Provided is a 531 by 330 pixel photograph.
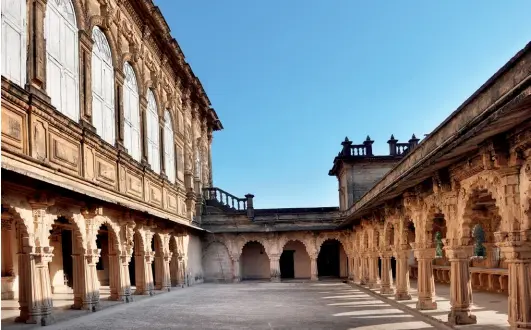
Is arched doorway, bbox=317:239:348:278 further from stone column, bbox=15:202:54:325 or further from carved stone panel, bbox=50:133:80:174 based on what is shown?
stone column, bbox=15:202:54:325

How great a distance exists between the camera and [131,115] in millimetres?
19938

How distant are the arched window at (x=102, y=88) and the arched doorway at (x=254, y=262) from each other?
18.4 metres

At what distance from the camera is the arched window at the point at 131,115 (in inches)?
762

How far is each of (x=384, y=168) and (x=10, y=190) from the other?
24470 mm

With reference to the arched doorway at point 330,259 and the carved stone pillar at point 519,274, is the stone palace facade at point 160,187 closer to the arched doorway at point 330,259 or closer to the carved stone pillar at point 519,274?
the carved stone pillar at point 519,274

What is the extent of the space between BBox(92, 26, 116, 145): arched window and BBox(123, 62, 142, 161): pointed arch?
1409 mm

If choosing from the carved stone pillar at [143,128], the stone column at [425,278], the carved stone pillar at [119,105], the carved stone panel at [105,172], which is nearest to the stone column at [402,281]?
the stone column at [425,278]

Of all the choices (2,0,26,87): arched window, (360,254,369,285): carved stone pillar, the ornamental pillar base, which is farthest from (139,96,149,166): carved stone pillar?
the ornamental pillar base

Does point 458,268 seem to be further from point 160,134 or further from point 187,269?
point 187,269

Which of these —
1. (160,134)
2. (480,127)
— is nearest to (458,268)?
(480,127)

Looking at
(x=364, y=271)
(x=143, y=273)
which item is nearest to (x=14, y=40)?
(x=143, y=273)

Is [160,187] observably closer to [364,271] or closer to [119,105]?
[119,105]

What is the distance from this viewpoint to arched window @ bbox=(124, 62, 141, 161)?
1936cm

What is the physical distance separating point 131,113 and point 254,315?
9064 mm
